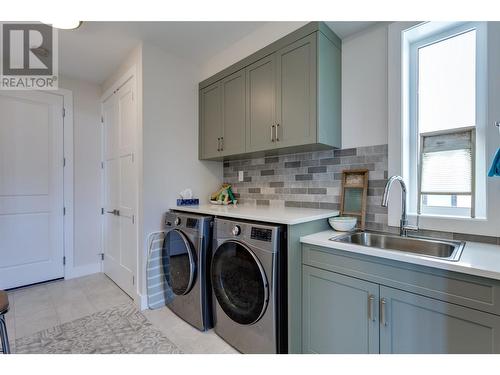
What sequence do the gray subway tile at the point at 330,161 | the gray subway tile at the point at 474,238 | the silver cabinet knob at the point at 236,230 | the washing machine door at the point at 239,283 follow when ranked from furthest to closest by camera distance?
the gray subway tile at the point at 330,161 → the silver cabinet knob at the point at 236,230 → the washing machine door at the point at 239,283 → the gray subway tile at the point at 474,238

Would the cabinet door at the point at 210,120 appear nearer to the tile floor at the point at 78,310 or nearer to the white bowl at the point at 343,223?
the white bowl at the point at 343,223

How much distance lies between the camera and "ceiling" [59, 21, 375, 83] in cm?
203

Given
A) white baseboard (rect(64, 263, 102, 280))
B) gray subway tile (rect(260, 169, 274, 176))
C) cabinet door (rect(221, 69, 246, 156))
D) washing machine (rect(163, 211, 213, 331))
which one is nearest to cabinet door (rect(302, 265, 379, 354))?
washing machine (rect(163, 211, 213, 331))

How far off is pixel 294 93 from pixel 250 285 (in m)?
1.39

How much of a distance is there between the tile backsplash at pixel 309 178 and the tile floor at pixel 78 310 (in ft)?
4.25

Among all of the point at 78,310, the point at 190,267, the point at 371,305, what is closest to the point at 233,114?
the point at 190,267

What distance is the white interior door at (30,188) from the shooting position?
8.59ft

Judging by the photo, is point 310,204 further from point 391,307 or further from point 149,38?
point 149,38

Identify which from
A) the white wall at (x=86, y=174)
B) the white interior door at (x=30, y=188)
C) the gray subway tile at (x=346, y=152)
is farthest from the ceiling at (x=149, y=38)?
the gray subway tile at (x=346, y=152)

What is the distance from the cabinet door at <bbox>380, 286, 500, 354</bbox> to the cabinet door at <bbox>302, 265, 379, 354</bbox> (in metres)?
0.06

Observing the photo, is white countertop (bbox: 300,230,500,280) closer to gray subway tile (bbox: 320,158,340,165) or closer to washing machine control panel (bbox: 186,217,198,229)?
gray subway tile (bbox: 320,158,340,165)

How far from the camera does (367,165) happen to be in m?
1.83

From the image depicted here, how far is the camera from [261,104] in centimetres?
205
